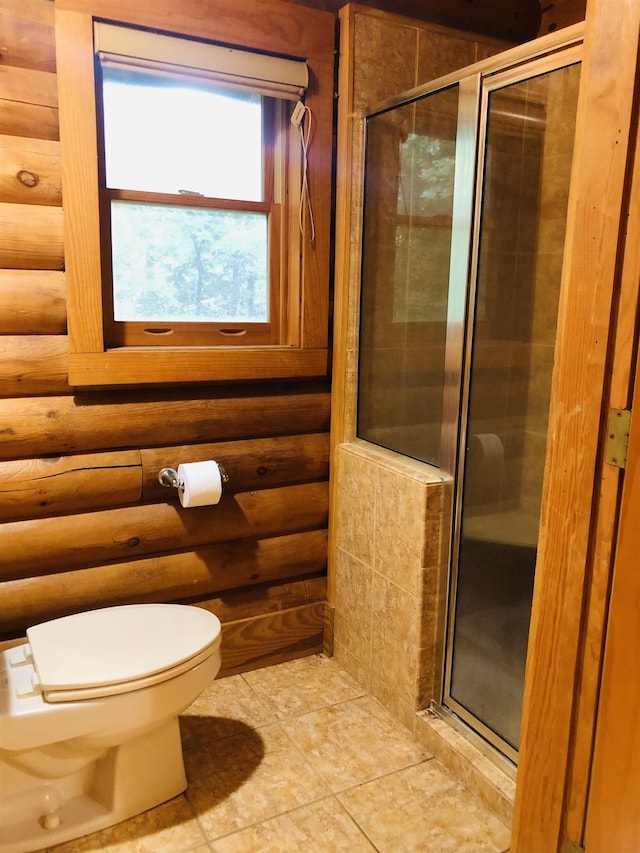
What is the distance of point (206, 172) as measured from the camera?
2281 millimetres

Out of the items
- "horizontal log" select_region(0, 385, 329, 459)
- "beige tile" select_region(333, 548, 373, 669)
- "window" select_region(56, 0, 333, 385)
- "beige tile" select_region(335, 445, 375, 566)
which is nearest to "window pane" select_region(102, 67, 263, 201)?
"window" select_region(56, 0, 333, 385)

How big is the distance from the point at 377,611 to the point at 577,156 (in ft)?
5.26

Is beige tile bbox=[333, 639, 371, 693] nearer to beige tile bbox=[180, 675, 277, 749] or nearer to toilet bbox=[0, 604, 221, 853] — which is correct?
beige tile bbox=[180, 675, 277, 749]

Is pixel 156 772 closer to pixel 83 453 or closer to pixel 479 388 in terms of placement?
pixel 83 453

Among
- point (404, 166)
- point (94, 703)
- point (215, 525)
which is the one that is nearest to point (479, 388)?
point (404, 166)

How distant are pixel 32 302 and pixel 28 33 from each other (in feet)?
2.42

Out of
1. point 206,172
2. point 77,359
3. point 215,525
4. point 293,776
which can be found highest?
point 206,172

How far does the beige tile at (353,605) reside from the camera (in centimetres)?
239

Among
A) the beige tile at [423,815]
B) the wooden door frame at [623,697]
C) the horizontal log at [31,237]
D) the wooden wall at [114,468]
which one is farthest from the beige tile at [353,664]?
the horizontal log at [31,237]

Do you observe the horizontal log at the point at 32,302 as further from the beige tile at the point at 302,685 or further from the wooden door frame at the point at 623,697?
the wooden door frame at the point at 623,697

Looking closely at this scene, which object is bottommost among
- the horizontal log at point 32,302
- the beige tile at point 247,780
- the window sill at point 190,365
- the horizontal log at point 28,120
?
the beige tile at point 247,780

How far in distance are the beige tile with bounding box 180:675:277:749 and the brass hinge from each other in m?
1.56

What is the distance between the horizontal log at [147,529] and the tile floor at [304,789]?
571 mm

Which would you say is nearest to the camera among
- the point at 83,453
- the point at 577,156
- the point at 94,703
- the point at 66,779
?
the point at 577,156
